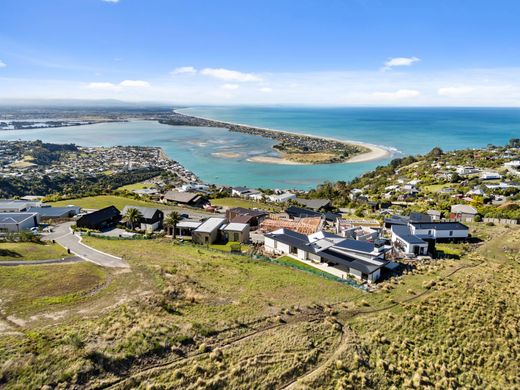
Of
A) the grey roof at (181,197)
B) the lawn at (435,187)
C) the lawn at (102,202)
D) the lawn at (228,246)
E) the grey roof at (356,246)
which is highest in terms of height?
the lawn at (435,187)

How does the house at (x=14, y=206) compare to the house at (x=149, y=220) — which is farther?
the house at (x=14, y=206)

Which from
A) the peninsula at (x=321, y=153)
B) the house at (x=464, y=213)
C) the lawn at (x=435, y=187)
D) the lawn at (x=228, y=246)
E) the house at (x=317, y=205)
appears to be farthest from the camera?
the peninsula at (x=321, y=153)

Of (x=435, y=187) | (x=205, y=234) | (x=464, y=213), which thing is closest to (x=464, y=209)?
(x=464, y=213)

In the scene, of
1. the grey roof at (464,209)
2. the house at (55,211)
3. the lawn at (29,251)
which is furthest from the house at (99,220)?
the grey roof at (464,209)

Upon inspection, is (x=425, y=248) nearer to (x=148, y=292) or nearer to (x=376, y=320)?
(x=376, y=320)

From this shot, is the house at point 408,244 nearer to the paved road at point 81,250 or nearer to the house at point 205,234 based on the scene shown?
the house at point 205,234

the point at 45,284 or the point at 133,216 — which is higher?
the point at 45,284

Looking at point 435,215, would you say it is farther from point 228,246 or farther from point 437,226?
point 228,246
